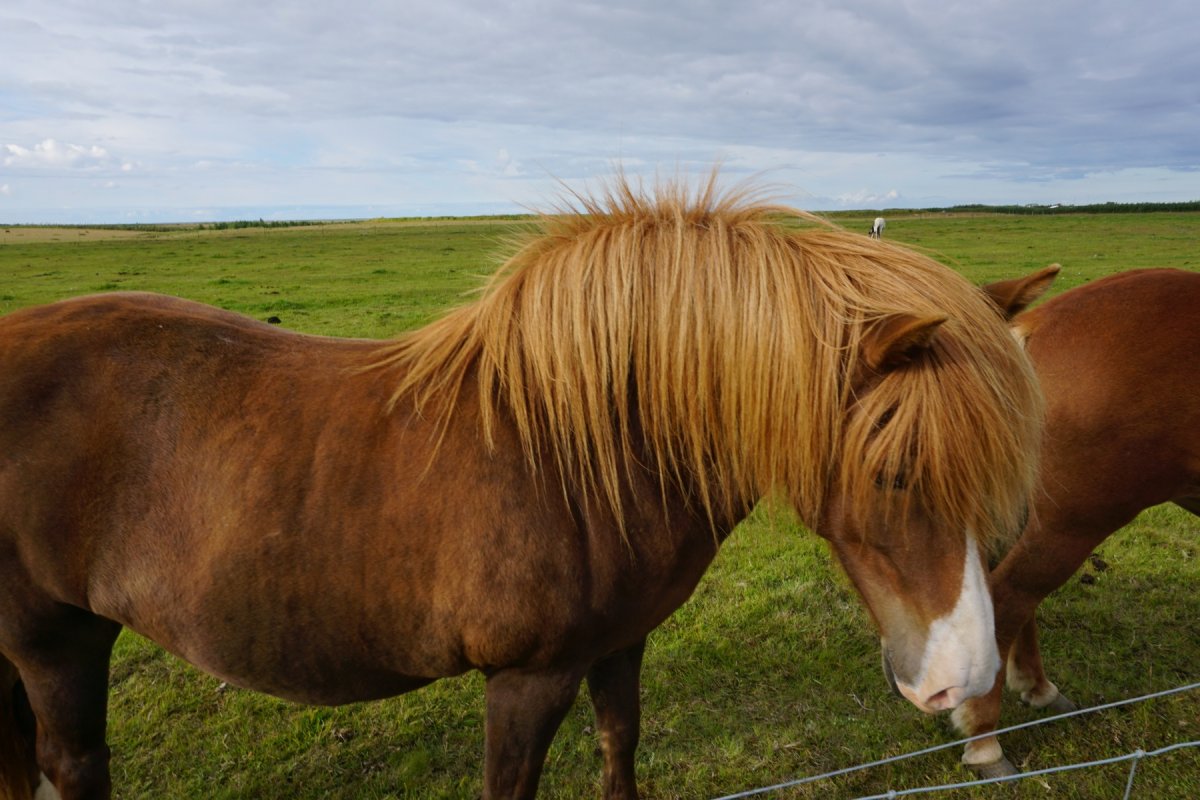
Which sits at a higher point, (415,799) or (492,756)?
(492,756)

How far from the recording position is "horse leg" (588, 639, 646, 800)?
233 centimetres

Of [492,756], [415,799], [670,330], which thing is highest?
[670,330]

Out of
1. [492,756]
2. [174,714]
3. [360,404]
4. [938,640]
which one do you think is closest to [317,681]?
[492,756]

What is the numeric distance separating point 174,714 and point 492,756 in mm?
2416

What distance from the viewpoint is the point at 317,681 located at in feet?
6.31

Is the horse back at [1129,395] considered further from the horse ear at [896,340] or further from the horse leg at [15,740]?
the horse leg at [15,740]

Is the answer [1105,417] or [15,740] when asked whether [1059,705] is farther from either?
[15,740]

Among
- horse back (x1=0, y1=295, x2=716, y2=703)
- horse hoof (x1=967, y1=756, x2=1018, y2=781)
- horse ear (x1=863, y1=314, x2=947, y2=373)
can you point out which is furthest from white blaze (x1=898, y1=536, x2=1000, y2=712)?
horse hoof (x1=967, y1=756, x2=1018, y2=781)

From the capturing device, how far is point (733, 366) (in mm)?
1657

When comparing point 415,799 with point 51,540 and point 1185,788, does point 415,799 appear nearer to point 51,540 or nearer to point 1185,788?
point 51,540

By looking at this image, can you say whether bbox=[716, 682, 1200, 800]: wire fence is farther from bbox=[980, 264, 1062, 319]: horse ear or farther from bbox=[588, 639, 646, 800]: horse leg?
bbox=[980, 264, 1062, 319]: horse ear

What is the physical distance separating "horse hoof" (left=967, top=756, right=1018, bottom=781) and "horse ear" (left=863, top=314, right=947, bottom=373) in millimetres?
2430

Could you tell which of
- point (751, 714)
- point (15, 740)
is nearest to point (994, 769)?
point (751, 714)

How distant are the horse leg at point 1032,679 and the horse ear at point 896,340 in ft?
8.39
